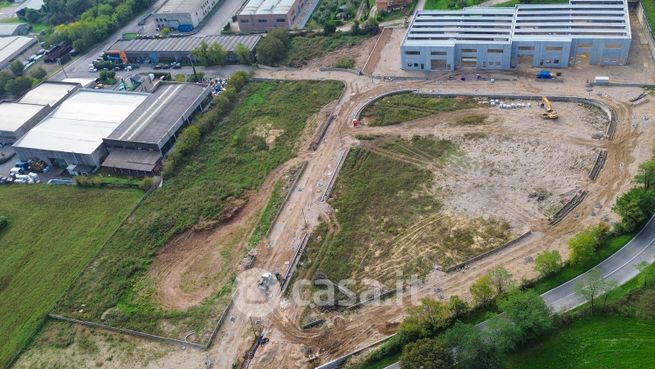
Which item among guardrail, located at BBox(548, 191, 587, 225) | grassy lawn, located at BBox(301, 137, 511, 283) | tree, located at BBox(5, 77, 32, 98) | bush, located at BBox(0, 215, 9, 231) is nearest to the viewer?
grassy lawn, located at BBox(301, 137, 511, 283)

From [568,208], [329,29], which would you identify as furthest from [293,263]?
[329,29]

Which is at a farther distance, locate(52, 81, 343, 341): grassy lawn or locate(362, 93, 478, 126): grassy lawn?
locate(362, 93, 478, 126): grassy lawn

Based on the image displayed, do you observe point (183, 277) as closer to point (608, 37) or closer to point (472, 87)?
point (472, 87)

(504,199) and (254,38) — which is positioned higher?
(254,38)

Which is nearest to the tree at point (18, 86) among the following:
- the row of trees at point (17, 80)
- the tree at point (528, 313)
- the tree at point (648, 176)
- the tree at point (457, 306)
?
the row of trees at point (17, 80)

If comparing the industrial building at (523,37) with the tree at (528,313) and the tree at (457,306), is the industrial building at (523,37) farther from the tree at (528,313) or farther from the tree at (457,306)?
the tree at (528,313)

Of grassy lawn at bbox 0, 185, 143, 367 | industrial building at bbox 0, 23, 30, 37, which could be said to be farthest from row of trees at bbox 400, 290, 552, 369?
industrial building at bbox 0, 23, 30, 37

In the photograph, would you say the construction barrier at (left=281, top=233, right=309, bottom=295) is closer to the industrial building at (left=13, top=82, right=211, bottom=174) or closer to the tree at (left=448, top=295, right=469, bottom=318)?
the tree at (left=448, top=295, right=469, bottom=318)

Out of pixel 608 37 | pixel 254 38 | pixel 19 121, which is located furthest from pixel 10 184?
pixel 608 37
